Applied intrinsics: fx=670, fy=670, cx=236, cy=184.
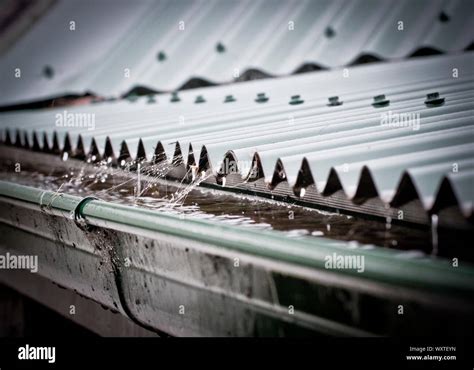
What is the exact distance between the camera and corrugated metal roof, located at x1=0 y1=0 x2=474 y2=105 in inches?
150

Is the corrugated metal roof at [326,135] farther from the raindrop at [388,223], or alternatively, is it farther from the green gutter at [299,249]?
the green gutter at [299,249]

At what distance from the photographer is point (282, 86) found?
392 centimetres

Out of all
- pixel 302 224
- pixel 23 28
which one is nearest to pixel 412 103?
pixel 302 224

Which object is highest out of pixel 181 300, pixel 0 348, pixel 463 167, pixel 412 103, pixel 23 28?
pixel 23 28

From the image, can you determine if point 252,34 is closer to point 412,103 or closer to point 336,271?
point 412,103

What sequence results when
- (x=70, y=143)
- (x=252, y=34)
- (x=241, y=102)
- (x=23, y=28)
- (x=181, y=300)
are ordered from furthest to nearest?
(x=23, y=28) → (x=252, y=34) → (x=241, y=102) → (x=70, y=143) → (x=181, y=300)

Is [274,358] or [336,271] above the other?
[336,271]

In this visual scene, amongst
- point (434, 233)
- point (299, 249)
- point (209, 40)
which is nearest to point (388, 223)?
point (434, 233)

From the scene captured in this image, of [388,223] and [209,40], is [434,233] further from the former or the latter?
[209,40]

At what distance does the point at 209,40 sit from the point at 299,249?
11.0ft

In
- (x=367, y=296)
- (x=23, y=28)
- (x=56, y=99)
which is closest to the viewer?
A: (x=367, y=296)

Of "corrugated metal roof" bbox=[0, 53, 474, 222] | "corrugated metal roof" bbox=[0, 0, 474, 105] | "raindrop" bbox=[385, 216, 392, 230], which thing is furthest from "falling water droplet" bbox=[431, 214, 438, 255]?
"corrugated metal roof" bbox=[0, 0, 474, 105]

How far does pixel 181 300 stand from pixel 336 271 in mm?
647

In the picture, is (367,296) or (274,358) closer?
(367,296)
